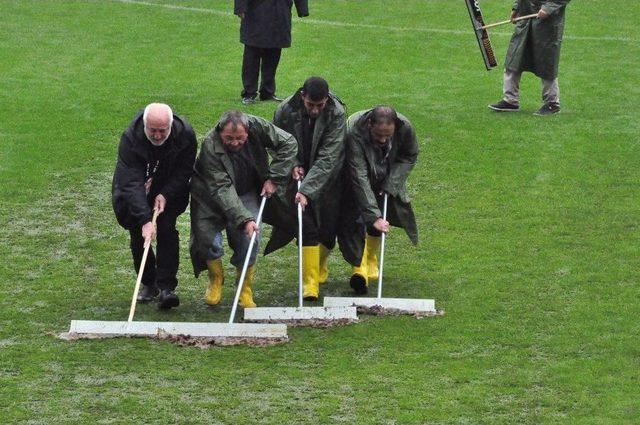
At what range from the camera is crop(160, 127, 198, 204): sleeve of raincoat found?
1082cm

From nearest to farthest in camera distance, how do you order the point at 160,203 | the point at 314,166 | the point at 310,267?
the point at 160,203
the point at 314,166
the point at 310,267

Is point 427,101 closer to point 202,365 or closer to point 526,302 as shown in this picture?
point 526,302

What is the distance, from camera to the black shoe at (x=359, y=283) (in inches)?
452

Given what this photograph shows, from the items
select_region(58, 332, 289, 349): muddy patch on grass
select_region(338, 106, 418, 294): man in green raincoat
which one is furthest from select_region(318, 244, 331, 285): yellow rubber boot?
select_region(58, 332, 289, 349): muddy patch on grass

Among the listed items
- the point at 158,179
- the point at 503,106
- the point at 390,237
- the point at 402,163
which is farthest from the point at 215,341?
the point at 503,106

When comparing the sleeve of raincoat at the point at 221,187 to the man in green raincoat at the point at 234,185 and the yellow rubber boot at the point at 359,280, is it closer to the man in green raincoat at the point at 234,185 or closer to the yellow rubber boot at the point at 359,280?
the man in green raincoat at the point at 234,185

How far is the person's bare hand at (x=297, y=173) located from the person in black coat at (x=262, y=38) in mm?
5639

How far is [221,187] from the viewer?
35.5ft

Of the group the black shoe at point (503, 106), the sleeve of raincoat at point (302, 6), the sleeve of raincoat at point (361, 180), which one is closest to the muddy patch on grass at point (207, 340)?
the sleeve of raincoat at point (361, 180)

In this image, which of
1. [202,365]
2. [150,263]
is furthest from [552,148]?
[202,365]

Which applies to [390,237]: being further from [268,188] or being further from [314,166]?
[268,188]

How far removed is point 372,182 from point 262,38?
18.6ft

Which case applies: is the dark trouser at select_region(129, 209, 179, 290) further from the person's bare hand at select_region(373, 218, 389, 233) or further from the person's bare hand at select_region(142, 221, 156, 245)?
the person's bare hand at select_region(373, 218, 389, 233)

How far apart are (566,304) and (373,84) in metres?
7.41
